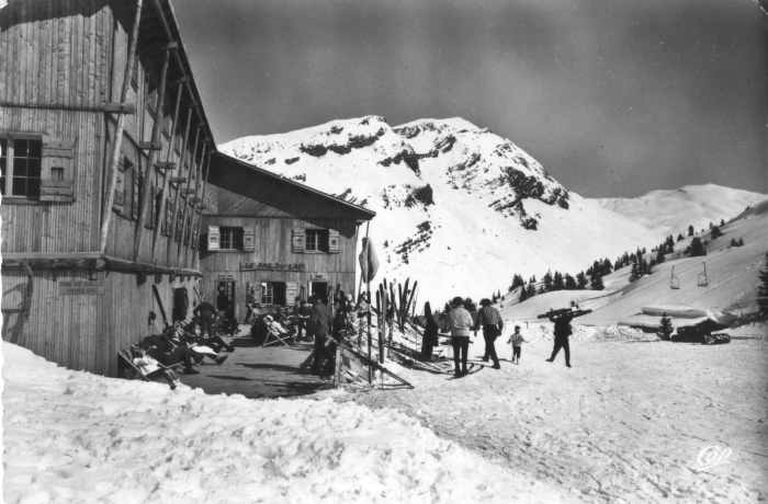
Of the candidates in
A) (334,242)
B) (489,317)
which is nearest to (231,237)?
(334,242)

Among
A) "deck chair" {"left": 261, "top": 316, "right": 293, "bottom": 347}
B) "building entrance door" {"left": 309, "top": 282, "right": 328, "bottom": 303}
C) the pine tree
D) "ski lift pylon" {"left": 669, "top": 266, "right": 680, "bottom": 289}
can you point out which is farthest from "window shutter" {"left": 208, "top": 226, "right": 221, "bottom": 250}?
"ski lift pylon" {"left": 669, "top": 266, "right": 680, "bottom": 289}

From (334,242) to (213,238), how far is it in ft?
19.3

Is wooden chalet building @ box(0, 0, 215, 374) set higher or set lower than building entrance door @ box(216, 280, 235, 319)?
higher

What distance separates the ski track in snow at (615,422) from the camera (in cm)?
636

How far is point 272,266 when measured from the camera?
82.4 ft

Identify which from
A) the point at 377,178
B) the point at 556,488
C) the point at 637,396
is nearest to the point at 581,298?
the point at 637,396

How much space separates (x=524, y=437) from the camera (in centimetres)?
826

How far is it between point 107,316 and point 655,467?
31.8 ft

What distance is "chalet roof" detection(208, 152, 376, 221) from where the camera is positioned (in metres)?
25.4

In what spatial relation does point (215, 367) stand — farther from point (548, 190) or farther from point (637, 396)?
point (548, 190)

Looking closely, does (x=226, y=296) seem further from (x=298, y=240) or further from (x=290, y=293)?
(x=298, y=240)

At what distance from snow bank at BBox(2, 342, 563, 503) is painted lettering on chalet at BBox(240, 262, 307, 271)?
17.1 metres

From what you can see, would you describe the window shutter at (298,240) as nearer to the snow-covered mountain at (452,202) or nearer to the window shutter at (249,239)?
the window shutter at (249,239)

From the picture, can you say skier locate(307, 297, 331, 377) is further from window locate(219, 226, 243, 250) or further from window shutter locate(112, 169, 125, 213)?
window locate(219, 226, 243, 250)
